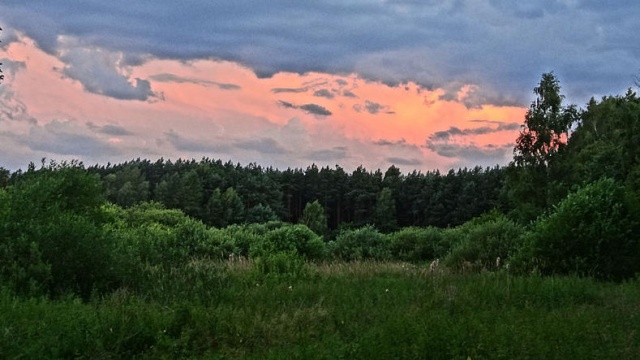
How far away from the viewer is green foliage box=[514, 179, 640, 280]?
18.7 meters

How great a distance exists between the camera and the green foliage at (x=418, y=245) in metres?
37.8

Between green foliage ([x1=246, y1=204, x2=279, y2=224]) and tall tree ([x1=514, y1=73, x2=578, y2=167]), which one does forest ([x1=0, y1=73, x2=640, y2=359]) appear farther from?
green foliage ([x1=246, y1=204, x2=279, y2=224])

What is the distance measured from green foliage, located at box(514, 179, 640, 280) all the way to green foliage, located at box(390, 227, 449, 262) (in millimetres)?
18104

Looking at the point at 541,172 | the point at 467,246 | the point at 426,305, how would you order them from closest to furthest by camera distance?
the point at 426,305
the point at 467,246
the point at 541,172

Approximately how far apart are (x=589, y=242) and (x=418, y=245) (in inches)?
803

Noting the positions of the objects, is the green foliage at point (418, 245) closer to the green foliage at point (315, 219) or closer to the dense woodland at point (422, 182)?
the dense woodland at point (422, 182)

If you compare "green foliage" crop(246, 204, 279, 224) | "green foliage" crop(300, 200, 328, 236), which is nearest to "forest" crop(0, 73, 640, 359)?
"green foliage" crop(300, 200, 328, 236)

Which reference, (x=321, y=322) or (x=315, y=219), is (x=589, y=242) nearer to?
(x=321, y=322)

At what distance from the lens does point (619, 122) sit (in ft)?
117

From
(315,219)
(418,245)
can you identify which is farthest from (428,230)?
(315,219)

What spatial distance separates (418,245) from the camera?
128 feet

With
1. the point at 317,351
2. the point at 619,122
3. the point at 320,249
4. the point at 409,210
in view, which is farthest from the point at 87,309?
the point at 409,210

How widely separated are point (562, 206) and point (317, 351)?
14297 millimetres

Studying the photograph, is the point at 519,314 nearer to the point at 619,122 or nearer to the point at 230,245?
the point at 230,245
